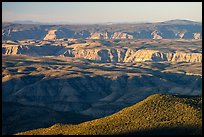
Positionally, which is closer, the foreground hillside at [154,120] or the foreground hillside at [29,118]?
the foreground hillside at [154,120]

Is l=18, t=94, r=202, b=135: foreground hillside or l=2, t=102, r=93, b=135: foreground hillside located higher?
l=18, t=94, r=202, b=135: foreground hillside

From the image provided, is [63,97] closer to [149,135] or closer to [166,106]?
[166,106]

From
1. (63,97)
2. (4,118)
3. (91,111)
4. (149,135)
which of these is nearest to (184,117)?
(149,135)

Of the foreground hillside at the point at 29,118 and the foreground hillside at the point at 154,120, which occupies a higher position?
the foreground hillside at the point at 154,120

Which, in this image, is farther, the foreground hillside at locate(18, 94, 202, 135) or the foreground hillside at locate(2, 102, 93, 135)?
the foreground hillside at locate(2, 102, 93, 135)

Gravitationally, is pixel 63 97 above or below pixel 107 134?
below

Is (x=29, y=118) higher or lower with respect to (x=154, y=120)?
lower

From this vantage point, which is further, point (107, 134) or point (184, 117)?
point (184, 117)

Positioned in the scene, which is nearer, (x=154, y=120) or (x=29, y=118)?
(x=154, y=120)
